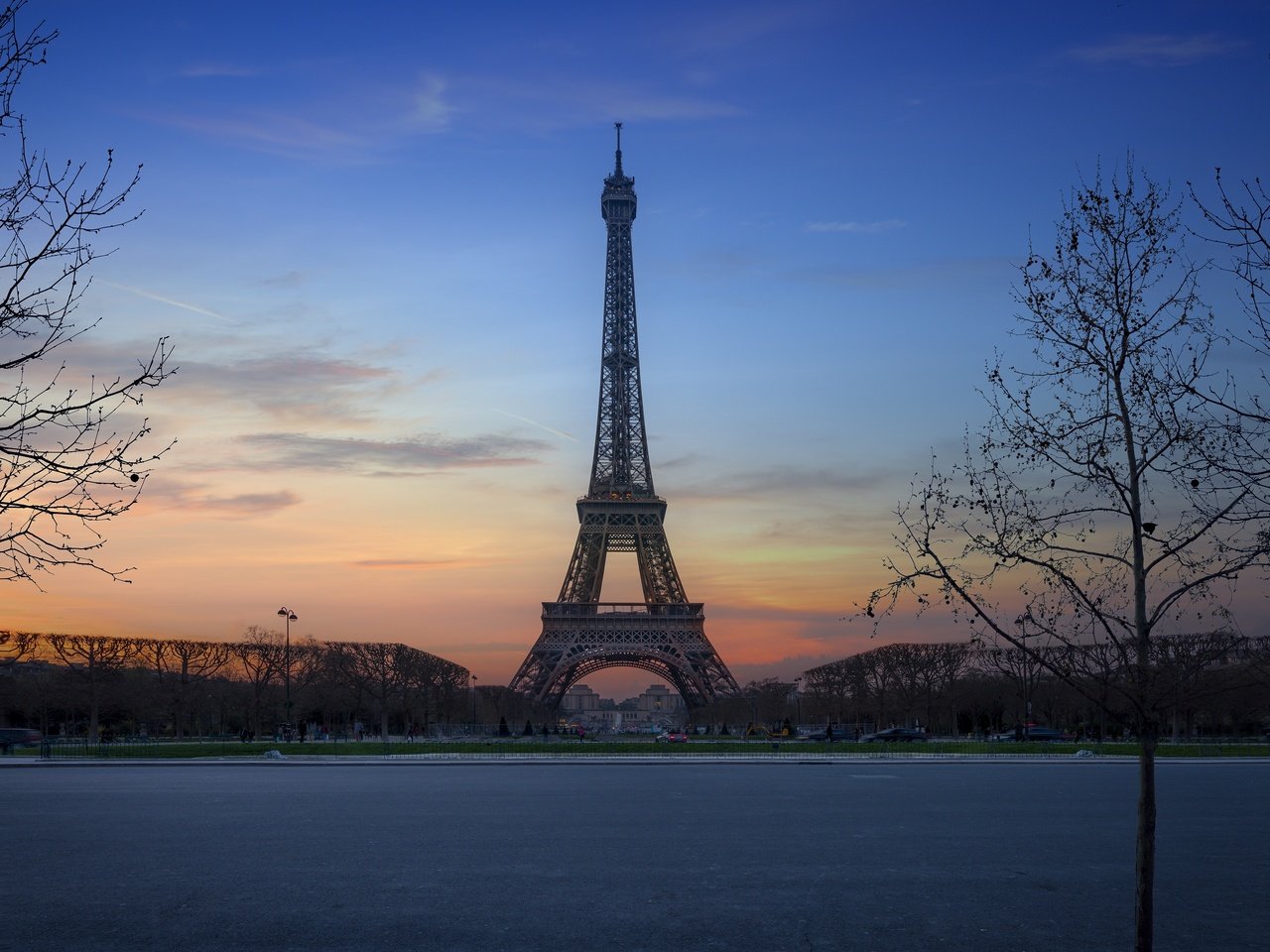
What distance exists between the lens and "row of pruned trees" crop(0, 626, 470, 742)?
83.1 m

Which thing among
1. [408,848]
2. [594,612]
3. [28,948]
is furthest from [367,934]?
[594,612]

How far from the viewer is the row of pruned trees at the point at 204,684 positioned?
83125 mm

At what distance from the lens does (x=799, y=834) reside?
21484mm

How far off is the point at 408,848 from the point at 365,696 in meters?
80.0

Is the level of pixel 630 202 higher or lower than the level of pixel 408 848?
higher

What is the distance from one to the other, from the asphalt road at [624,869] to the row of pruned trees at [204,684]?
52.9 m

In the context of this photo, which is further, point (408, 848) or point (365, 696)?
point (365, 696)

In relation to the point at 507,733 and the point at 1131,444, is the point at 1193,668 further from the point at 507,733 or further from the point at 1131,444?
the point at 507,733

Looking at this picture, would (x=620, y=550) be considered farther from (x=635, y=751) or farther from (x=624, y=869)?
(x=624, y=869)

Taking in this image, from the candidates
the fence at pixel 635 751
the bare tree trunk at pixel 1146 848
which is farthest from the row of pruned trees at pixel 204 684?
the bare tree trunk at pixel 1146 848

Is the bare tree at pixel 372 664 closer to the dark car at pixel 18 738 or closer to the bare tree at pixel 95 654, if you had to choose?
the bare tree at pixel 95 654

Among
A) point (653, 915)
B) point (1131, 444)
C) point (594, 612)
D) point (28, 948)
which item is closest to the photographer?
point (1131, 444)

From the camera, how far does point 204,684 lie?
89625mm

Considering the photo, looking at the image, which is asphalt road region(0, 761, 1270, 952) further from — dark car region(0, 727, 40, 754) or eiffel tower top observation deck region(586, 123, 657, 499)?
eiffel tower top observation deck region(586, 123, 657, 499)
